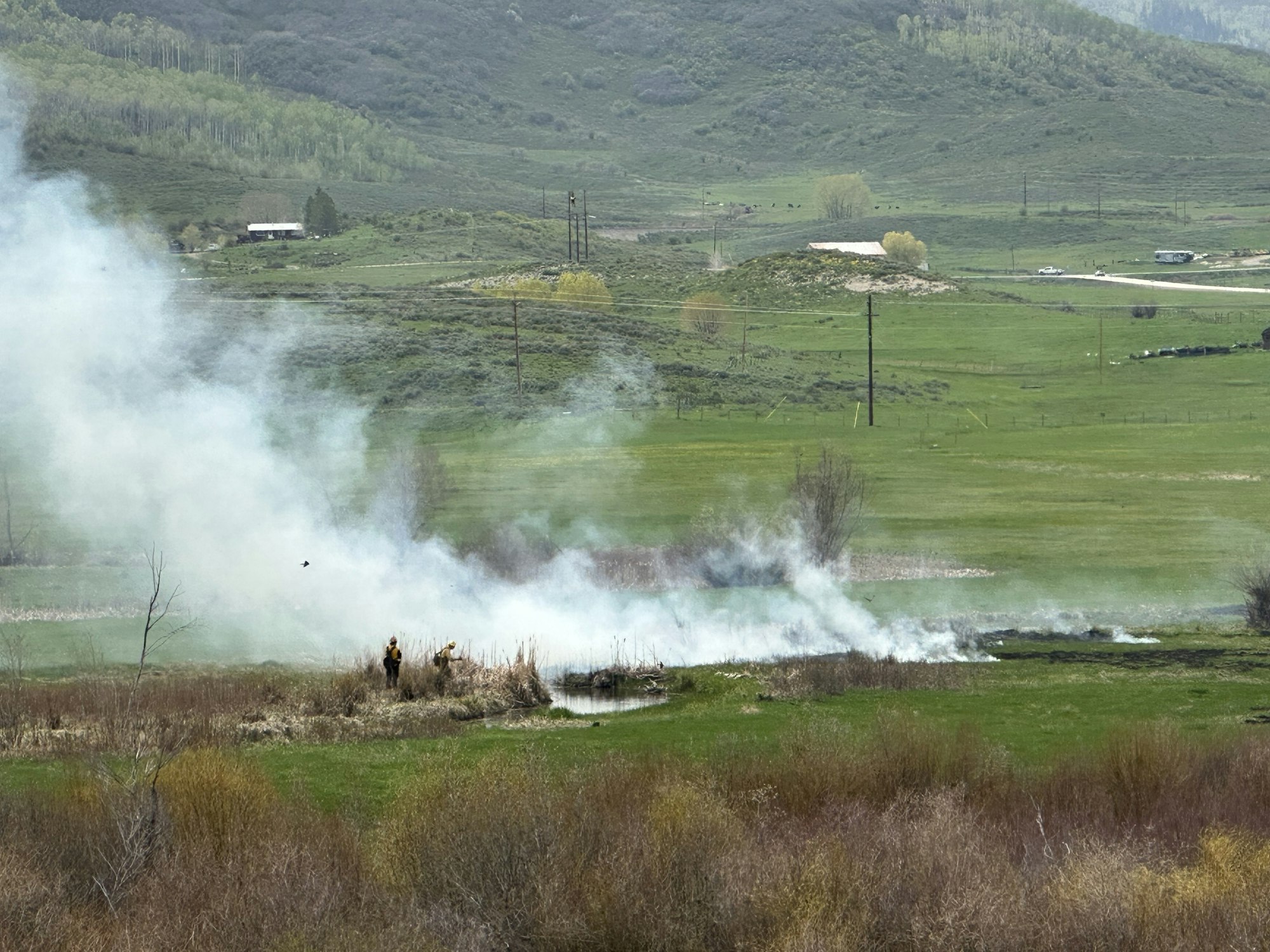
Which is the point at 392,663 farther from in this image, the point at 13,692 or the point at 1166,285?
the point at 1166,285

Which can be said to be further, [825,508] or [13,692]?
[825,508]

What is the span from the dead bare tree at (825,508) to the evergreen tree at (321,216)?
330 feet

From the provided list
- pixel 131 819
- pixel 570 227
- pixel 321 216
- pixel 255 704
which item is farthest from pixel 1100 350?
pixel 131 819

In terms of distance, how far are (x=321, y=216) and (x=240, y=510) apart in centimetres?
10806

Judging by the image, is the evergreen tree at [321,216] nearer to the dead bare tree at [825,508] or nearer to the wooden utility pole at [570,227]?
the wooden utility pole at [570,227]

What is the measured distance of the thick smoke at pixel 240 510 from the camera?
1873 inches

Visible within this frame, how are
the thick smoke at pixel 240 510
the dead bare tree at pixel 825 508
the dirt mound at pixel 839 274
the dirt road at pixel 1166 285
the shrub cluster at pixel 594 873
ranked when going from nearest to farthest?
the shrub cluster at pixel 594 873
the thick smoke at pixel 240 510
the dead bare tree at pixel 825 508
the dirt mound at pixel 839 274
the dirt road at pixel 1166 285

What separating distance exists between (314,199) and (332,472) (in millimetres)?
102607

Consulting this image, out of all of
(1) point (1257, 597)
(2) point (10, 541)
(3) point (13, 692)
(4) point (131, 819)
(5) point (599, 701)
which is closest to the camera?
(4) point (131, 819)

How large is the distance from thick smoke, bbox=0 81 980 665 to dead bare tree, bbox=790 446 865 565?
2.46 metres

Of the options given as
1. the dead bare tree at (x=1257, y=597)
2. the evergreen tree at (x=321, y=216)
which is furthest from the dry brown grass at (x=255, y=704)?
the evergreen tree at (x=321, y=216)

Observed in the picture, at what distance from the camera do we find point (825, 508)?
190 feet

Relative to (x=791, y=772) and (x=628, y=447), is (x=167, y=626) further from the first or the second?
(x=628, y=447)

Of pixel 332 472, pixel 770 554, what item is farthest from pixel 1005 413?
pixel 332 472
